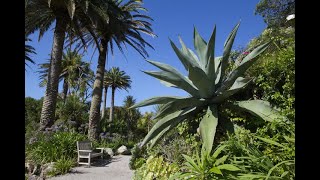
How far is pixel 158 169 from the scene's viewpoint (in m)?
5.84

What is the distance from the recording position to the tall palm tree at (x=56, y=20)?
57.0 ft

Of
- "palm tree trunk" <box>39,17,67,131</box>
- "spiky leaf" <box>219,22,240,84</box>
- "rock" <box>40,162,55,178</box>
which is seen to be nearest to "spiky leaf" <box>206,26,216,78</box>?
"spiky leaf" <box>219,22,240,84</box>

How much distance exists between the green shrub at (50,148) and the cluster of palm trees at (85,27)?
302 centimetres

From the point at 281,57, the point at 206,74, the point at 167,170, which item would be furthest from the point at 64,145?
the point at 281,57

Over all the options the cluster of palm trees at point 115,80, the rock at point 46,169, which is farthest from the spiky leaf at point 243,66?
the cluster of palm trees at point 115,80

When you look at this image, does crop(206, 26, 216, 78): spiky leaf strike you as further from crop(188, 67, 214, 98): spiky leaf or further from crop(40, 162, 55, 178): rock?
crop(40, 162, 55, 178): rock

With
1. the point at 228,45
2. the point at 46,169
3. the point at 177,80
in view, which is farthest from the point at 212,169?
the point at 46,169

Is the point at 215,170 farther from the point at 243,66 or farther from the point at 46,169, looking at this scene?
the point at 46,169

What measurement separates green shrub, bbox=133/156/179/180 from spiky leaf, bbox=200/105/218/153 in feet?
3.26

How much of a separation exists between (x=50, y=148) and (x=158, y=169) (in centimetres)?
826

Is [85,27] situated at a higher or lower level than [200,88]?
higher

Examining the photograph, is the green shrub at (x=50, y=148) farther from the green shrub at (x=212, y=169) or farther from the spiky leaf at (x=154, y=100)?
the green shrub at (x=212, y=169)
